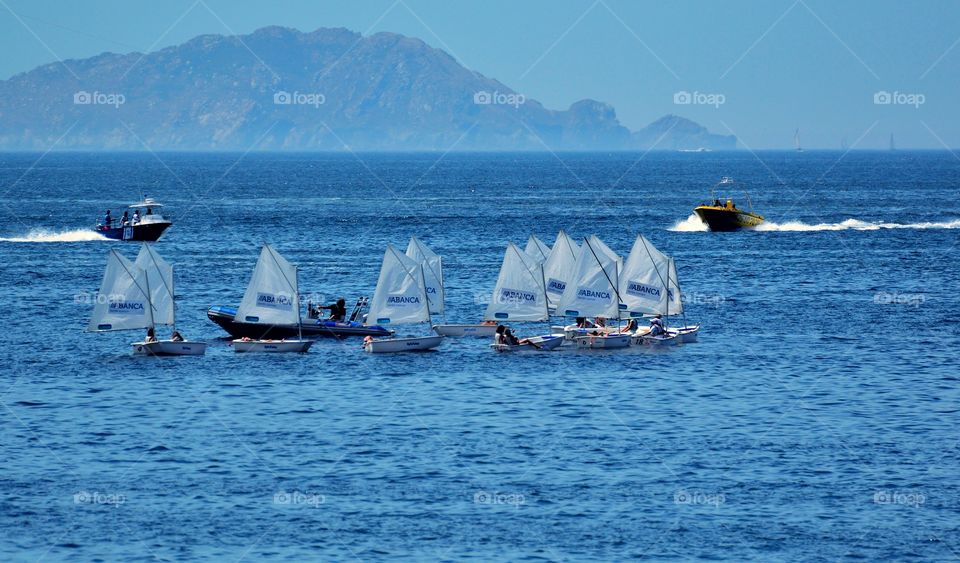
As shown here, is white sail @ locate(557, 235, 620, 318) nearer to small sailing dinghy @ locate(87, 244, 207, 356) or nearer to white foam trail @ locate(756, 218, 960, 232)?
small sailing dinghy @ locate(87, 244, 207, 356)

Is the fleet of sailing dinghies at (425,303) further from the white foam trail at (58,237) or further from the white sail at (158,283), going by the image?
the white foam trail at (58,237)

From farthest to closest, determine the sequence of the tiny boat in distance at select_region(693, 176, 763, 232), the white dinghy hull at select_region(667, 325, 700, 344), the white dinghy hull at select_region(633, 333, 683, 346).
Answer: the tiny boat in distance at select_region(693, 176, 763, 232) < the white dinghy hull at select_region(667, 325, 700, 344) < the white dinghy hull at select_region(633, 333, 683, 346)

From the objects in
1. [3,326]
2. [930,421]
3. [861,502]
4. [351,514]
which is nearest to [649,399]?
[930,421]

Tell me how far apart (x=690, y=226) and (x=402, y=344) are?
94521 millimetres

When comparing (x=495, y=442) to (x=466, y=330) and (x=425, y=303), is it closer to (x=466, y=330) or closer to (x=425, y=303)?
(x=425, y=303)

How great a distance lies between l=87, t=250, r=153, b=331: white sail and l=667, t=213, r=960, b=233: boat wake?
9616 cm

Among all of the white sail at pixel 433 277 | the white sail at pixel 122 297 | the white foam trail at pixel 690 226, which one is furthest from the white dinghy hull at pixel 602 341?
the white foam trail at pixel 690 226

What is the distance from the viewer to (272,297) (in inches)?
3179

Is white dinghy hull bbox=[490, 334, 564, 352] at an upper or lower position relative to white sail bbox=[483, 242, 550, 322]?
lower

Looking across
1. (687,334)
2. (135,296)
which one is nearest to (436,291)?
(687,334)

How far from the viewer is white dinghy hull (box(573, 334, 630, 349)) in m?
80.8

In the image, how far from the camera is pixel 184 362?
249ft

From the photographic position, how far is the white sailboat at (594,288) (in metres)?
81.9

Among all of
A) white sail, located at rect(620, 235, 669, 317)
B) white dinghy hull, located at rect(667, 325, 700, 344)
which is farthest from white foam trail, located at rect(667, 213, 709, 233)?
white dinghy hull, located at rect(667, 325, 700, 344)
